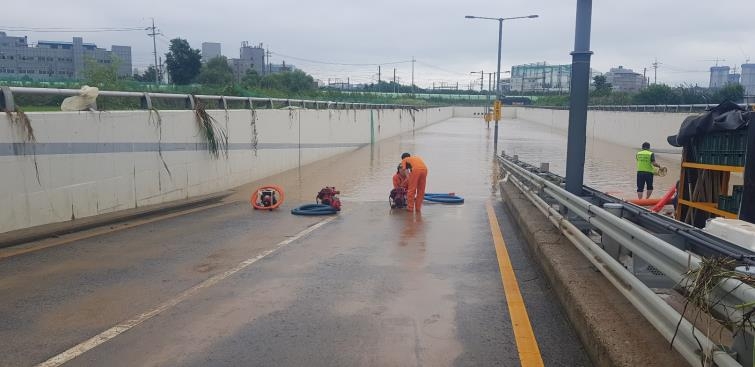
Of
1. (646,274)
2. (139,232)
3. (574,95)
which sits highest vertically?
(574,95)

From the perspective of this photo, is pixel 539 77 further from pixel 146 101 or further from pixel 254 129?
pixel 146 101

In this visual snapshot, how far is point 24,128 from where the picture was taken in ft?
26.2

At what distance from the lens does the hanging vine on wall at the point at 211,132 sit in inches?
504

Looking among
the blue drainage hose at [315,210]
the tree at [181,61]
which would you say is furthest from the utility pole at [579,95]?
the tree at [181,61]

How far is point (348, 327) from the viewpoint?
468cm

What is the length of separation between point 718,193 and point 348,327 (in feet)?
18.4

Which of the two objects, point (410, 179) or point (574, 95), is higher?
point (574, 95)

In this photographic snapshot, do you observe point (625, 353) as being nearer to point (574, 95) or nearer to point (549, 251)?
point (549, 251)

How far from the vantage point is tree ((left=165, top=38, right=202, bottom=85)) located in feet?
143

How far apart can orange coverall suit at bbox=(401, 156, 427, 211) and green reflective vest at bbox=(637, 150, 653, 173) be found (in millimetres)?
5692

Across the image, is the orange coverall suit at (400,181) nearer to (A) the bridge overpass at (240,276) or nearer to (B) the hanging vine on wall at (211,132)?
(A) the bridge overpass at (240,276)

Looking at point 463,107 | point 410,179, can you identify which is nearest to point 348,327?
point 410,179

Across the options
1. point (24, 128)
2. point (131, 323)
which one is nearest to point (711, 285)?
point (131, 323)

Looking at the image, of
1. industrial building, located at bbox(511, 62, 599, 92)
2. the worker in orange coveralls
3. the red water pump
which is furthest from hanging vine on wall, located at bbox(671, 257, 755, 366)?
industrial building, located at bbox(511, 62, 599, 92)
